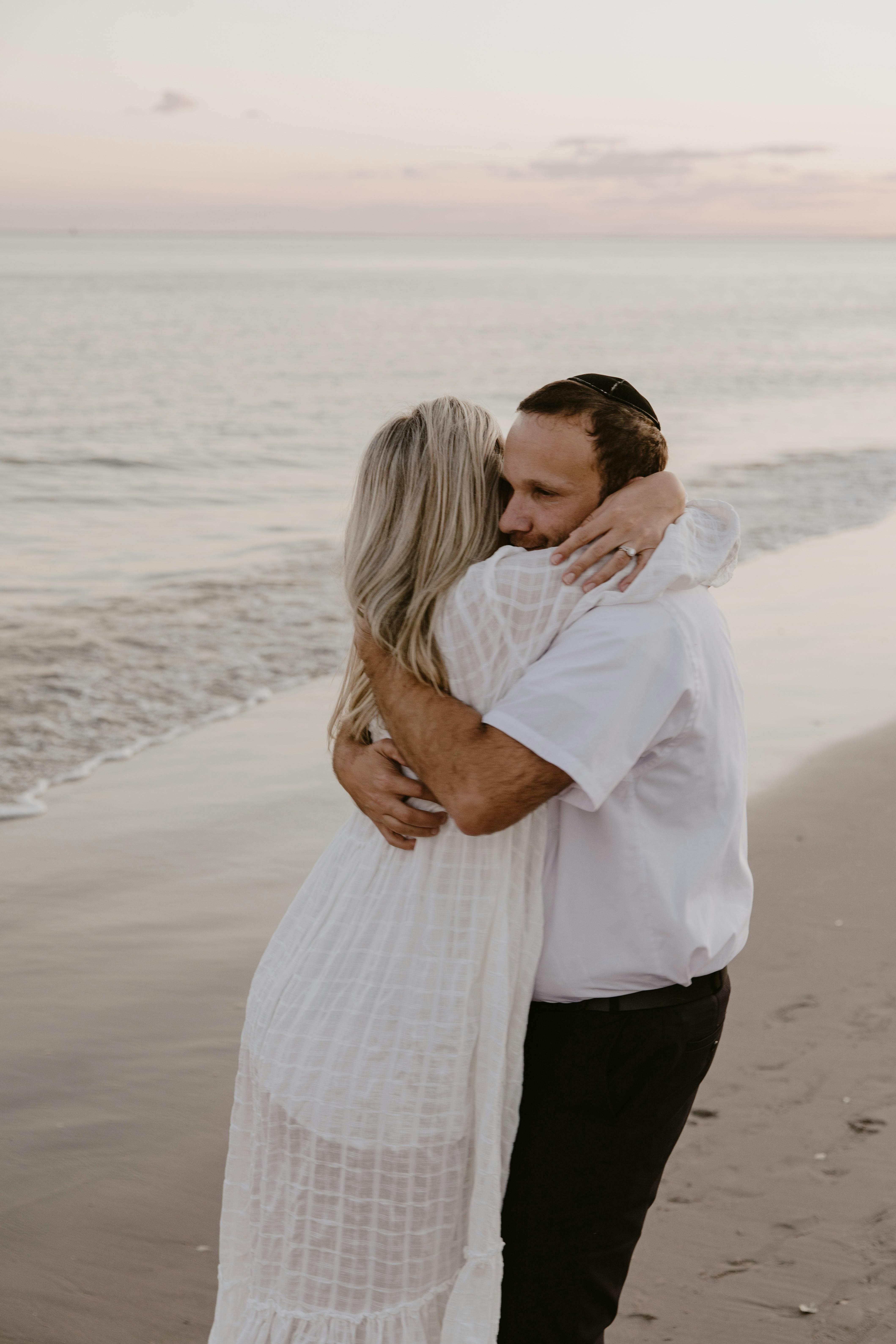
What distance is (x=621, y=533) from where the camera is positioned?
1981mm

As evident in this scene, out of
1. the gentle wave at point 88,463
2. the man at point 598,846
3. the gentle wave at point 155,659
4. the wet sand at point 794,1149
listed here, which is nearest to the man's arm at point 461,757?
the man at point 598,846

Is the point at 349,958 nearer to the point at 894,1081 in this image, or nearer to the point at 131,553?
the point at 894,1081

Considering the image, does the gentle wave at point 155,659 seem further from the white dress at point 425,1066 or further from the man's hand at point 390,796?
the white dress at point 425,1066

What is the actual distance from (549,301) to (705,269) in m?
70.4

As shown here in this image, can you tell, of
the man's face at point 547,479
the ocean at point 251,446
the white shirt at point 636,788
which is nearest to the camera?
the white shirt at point 636,788

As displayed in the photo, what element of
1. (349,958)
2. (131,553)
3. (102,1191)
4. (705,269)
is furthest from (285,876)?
(705,269)

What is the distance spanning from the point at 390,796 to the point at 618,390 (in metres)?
0.79

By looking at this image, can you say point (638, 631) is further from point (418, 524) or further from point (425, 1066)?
point (425, 1066)

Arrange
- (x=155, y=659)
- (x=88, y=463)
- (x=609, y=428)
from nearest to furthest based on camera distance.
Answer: (x=609, y=428)
(x=155, y=659)
(x=88, y=463)

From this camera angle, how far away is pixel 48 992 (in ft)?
14.9

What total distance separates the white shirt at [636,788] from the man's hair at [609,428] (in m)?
0.25

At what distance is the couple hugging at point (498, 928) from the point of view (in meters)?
1.94

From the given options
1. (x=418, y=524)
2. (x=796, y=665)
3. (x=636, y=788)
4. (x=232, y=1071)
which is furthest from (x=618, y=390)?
(x=796, y=665)

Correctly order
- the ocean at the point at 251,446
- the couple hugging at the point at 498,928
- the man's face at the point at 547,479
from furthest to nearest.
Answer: the ocean at the point at 251,446 → the man's face at the point at 547,479 → the couple hugging at the point at 498,928
